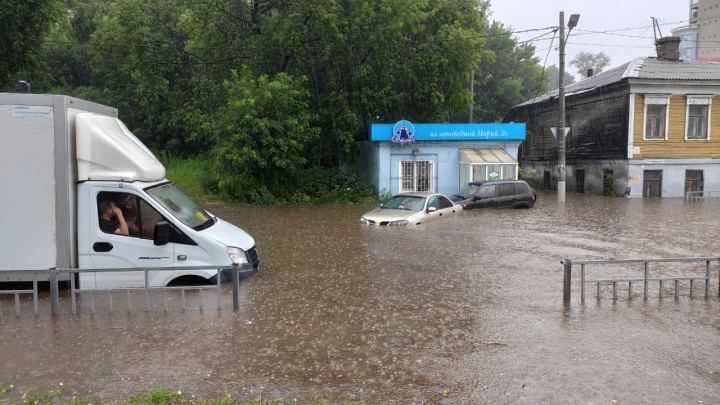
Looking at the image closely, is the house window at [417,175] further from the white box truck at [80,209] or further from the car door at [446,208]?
the white box truck at [80,209]

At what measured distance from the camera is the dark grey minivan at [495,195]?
2198 cm

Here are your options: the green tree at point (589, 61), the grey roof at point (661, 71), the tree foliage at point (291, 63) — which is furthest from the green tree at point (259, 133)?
the green tree at point (589, 61)

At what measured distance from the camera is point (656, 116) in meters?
29.8

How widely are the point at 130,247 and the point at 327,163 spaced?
23714 millimetres

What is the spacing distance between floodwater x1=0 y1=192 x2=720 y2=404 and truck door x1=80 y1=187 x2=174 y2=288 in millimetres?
774

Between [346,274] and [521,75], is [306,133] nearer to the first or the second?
[346,274]

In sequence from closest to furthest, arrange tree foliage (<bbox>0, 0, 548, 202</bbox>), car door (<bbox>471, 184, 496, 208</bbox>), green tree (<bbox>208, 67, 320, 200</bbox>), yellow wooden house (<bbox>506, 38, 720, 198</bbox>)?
car door (<bbox>471, 184, 496, 208</bbox>)
green tree (<bbox>208, 67, 320, 200</bbox>)
tree foliage (<bbox>0, 0, 548, 202</bbox>)
yellow wooden house (<bbox>506, 38, 720, 198</bbox>)

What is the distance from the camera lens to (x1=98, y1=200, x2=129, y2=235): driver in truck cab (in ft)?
27.6

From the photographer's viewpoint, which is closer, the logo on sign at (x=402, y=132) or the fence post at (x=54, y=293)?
the fence post at (x=54, y=293)

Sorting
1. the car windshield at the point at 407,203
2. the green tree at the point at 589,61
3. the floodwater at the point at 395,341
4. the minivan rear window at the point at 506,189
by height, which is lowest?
the floodwater at the point at 395,341

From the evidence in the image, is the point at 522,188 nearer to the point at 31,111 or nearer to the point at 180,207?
the point at 180,207

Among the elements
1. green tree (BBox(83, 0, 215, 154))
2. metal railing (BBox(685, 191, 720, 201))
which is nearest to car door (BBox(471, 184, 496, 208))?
metal railing (BBox(685, 191, 720, 201))

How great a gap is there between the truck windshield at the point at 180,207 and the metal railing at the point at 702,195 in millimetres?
26579

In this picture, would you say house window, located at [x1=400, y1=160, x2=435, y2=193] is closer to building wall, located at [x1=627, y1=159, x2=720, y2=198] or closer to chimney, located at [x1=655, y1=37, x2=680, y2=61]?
building wall, located at [x1=627, y1=159, x2=720, y2=198]
